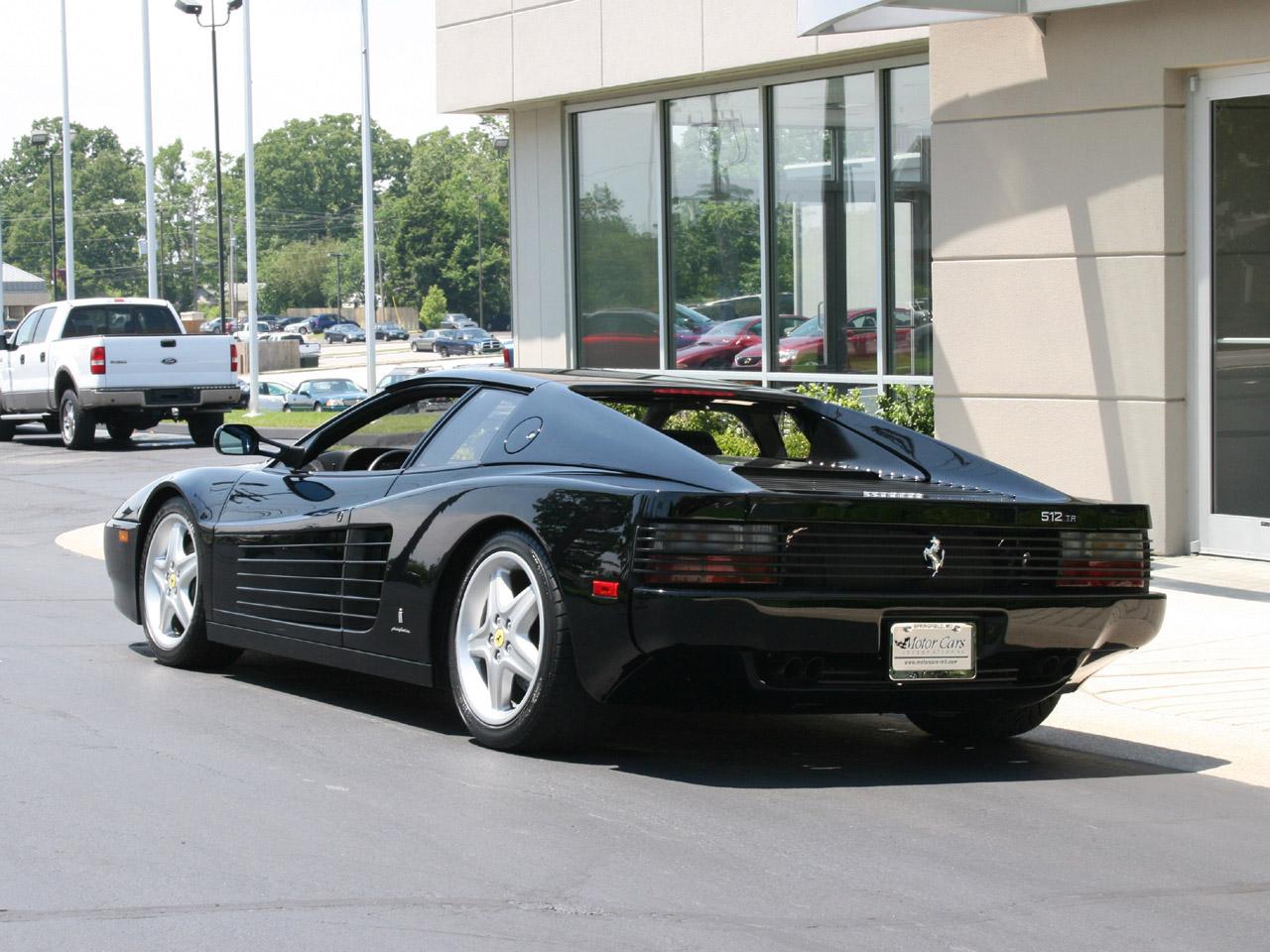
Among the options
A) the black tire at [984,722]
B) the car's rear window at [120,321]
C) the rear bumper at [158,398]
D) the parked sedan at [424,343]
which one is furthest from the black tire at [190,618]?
the parked sedan at [424,343]

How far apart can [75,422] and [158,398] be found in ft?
3.83

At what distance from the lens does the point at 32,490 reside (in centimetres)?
1827

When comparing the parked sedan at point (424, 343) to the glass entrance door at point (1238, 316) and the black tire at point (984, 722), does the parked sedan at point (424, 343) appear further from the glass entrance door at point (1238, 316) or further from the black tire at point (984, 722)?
the black tire at point (984, 722)

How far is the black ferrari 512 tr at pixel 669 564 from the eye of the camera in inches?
217

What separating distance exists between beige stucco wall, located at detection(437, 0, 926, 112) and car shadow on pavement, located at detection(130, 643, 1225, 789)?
8344 millimetres

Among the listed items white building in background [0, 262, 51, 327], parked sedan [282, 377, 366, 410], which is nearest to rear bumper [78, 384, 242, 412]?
parked sedan [282, 377, 366, 410]

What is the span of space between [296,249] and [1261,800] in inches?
6480

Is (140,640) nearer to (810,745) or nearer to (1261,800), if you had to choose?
(810,745)

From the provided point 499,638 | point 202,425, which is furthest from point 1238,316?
point 202,425

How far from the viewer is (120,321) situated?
26016 mm

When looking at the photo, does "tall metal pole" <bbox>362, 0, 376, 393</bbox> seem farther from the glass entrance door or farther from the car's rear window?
the glass entrance door

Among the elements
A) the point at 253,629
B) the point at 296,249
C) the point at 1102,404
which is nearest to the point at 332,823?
the point at 253,629

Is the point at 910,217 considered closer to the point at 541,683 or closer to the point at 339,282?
the point at 541,683

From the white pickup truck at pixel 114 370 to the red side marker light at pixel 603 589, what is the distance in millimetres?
19114
